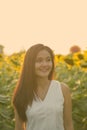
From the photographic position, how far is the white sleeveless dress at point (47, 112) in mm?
4027

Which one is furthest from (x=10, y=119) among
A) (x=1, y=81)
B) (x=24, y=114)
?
(x=24, y=114)

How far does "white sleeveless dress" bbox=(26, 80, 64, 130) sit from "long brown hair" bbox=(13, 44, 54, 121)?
46 mm

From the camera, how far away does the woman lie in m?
4.04

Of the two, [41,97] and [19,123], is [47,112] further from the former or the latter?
[19,123]

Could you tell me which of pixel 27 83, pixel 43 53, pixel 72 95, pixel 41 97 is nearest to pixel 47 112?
pixel 41 97

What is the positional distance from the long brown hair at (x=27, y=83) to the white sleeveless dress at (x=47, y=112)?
5 centimetres

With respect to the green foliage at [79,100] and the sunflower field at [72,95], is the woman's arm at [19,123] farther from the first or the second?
the green foliage at [79,100]

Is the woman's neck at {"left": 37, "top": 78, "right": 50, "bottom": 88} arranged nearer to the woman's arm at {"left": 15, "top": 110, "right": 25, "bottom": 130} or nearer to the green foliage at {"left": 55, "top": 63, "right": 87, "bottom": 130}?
the woman's arm at {"left": 15, "top": 110, "right": 25, "bottom": 130}

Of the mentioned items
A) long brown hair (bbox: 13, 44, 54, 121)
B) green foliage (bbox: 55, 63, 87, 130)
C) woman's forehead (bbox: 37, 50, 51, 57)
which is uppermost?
woman's forehead (bbox: 37, 50, 51, 57)

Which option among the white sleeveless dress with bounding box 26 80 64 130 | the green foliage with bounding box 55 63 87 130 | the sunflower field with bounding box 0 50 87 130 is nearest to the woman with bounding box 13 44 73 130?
the white sleeveless dress with bounding box 26 80 64 130

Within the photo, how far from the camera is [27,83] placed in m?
4.12

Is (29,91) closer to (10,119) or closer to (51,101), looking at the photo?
(51,101)

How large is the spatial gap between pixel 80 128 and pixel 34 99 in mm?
2029

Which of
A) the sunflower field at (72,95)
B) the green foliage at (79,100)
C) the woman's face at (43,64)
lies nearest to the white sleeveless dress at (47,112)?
the woman's face at (43,64)
